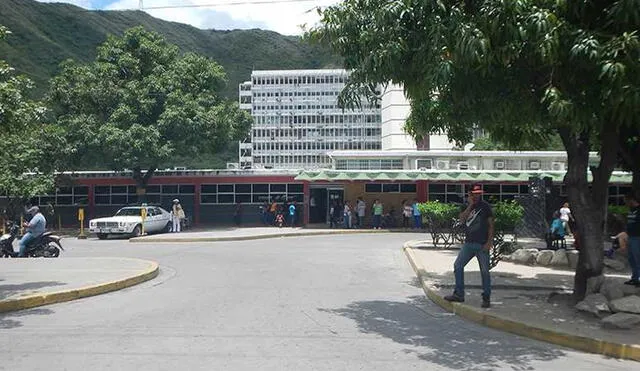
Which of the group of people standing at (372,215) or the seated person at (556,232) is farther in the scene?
the group of people standing at (372,215)

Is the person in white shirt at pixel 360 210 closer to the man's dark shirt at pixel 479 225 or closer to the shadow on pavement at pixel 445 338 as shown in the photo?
the shadow on pavement at pixel 445 338

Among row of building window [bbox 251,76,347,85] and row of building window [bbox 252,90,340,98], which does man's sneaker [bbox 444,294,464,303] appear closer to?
row of building window [bbox 252,90,340,98]

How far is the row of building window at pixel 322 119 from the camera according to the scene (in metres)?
120

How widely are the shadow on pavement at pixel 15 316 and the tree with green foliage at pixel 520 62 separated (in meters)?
5.55

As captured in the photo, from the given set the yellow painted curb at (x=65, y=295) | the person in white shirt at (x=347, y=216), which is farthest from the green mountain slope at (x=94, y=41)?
the yellow painted curb at (x=65, y=295)

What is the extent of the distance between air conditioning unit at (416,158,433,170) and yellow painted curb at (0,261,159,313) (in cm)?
2380

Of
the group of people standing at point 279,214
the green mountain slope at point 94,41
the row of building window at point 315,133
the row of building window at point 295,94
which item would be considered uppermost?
the green mountain slope at point 94,41

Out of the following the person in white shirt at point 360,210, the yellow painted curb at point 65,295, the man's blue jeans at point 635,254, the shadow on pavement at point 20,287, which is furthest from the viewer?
the person in white shirt at point 360,210

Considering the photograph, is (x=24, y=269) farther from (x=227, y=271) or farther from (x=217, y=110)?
(x=217, y=110)

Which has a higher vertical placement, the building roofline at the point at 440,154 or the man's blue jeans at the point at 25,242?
the building roofline at the point at 440,154

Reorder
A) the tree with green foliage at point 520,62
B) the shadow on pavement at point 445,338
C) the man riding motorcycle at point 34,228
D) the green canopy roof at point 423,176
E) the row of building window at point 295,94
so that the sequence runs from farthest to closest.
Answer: the row of building window at point 295,94 < the green canopy roof at point 423,176 < the man riding motorcycle at point 34,228 < the tree with green foliage at point 520,62 < the shadow on pavement at point 445,338

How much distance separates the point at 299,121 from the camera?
126125 mm

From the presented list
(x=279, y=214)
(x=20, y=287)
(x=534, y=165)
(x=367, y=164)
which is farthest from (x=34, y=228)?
(x=534, y=165)

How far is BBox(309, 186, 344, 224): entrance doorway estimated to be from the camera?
35.0 m
